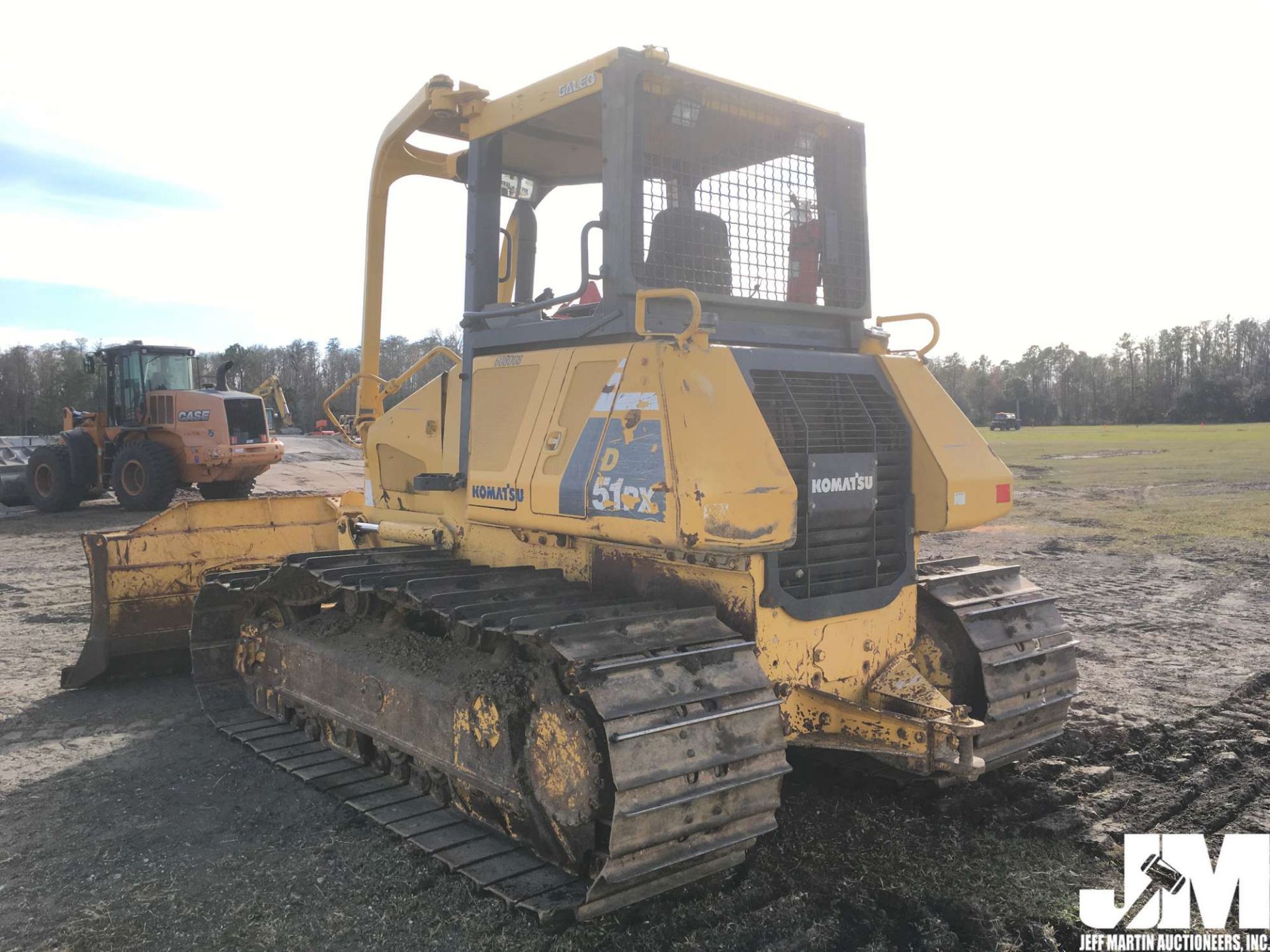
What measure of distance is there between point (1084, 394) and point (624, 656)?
9539 cm

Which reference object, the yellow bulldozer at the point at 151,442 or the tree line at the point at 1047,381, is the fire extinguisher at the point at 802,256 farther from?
the tree line at the point at 1047,381

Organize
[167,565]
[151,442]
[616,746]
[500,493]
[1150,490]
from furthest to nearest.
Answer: [1150,490]
[151,442]
[167,565]
[500,493]
[616,746]

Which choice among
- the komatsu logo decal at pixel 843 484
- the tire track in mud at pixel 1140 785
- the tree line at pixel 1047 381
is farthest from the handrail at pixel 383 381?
the tree line at pixel 1047 381

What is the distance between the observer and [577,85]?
4.38 meters

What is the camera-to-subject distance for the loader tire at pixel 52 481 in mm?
17938

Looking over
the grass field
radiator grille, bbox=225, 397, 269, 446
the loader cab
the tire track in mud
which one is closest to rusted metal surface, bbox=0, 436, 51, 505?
the loader cab

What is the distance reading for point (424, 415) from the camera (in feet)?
18.1

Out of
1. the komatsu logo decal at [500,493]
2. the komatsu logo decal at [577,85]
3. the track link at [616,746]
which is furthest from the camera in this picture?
the komatsu logo decal at [500,493]

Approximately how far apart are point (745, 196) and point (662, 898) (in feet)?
10.2

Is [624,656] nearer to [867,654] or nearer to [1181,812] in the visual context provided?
[867,654]

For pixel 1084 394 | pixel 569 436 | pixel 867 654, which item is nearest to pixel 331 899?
pixel 569 436

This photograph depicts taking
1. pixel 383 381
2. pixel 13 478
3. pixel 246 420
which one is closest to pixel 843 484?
pixel 383 381

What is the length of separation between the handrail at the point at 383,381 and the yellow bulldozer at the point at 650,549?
Answer: 229 millimetres

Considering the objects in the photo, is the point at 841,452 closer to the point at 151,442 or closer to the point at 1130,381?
the point at 151,442
